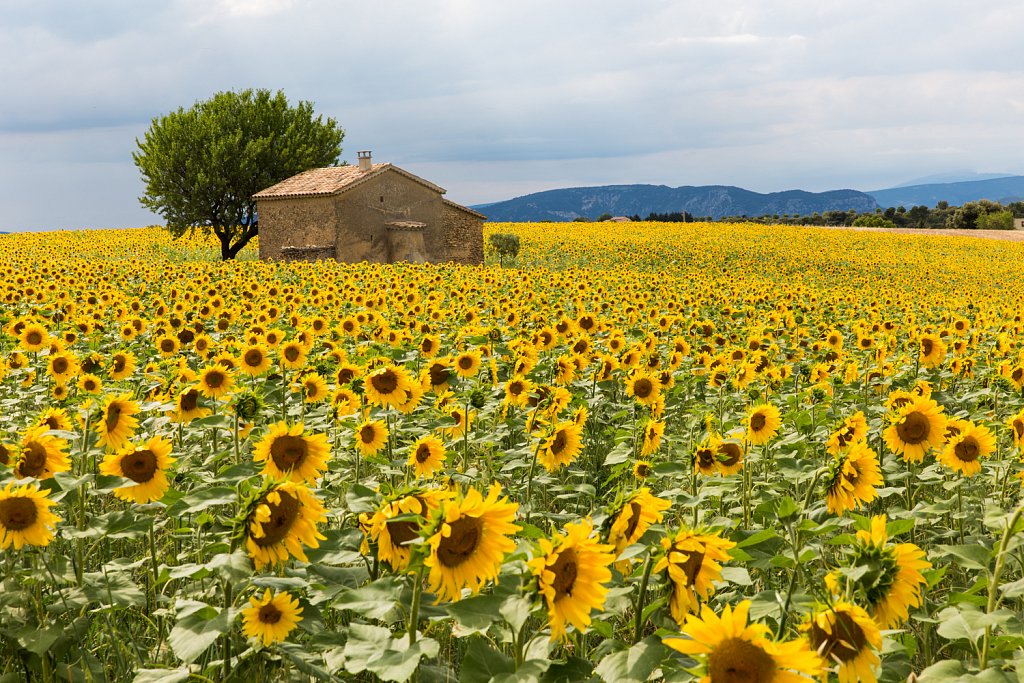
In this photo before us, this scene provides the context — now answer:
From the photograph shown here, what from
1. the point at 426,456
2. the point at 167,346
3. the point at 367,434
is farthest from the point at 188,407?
the point at 167,346

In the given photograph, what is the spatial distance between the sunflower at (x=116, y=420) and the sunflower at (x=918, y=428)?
415cm

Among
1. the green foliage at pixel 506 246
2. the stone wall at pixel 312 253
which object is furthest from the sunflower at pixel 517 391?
the green foliage at pixel 506 246

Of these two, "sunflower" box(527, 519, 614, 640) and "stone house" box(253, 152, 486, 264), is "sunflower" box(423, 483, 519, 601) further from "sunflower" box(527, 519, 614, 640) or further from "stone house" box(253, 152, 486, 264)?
"stone house" box(253, 152, 486, 264)

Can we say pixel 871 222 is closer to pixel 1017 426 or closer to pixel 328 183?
pixel 328 183

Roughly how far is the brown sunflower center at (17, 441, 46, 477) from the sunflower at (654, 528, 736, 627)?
263 centimetres

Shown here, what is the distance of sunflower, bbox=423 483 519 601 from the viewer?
2.11 m

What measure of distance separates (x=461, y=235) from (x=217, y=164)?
13.8 metres

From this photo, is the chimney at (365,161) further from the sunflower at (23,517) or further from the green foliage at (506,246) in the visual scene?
the sunflower at (23,517)

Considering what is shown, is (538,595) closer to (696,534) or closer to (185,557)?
(696,534)

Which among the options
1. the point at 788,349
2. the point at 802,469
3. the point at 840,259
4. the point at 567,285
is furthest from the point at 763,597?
the point at 840,259

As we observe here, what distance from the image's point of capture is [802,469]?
4.27 meters

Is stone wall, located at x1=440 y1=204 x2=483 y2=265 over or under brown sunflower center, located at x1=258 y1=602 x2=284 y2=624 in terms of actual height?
over

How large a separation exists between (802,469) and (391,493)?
281cm

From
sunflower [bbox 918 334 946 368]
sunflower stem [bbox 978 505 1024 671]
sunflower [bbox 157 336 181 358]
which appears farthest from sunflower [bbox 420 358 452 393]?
sunflower [bbox 918 334 946 368]
